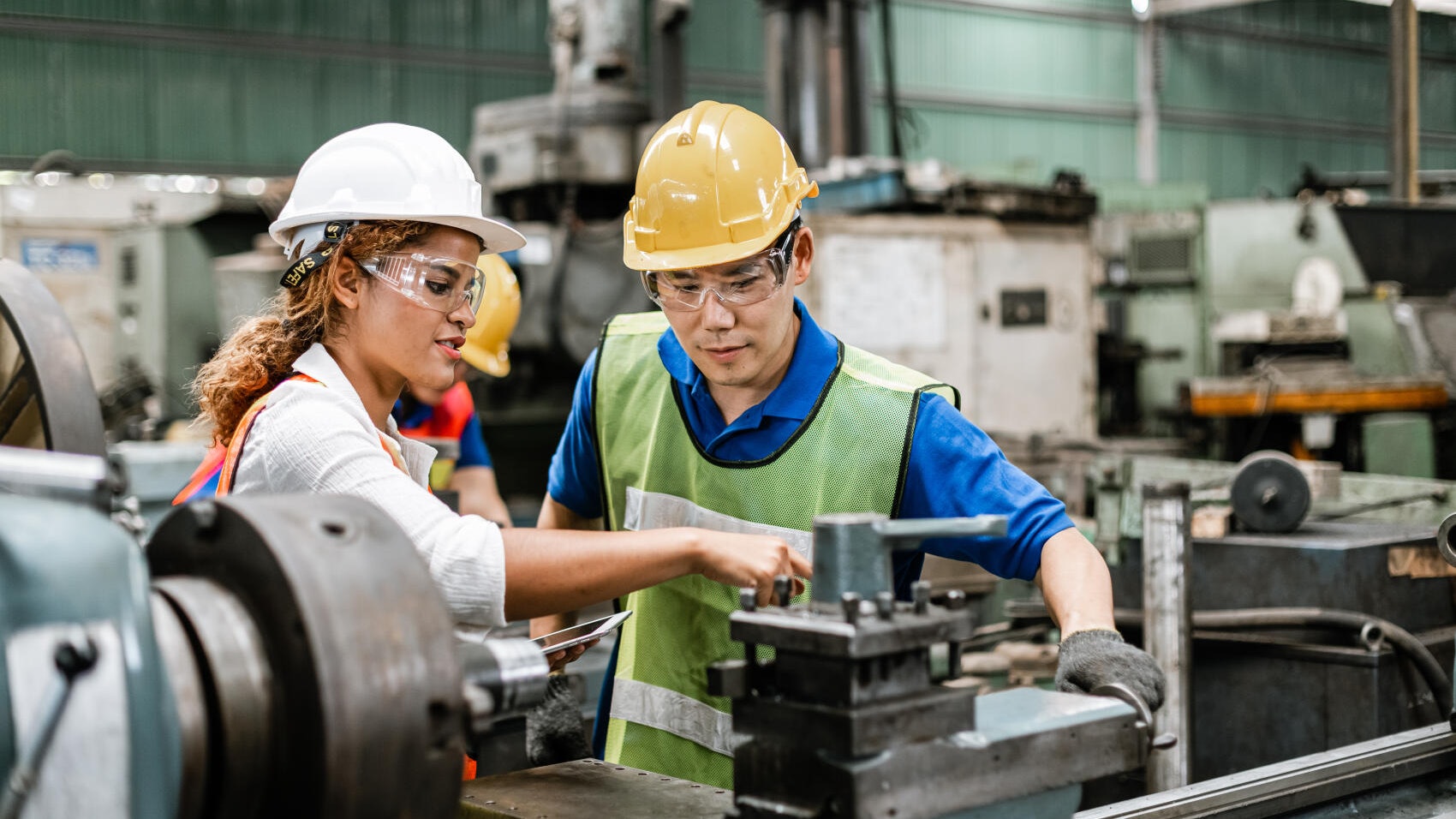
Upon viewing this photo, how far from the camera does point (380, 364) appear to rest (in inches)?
53.4

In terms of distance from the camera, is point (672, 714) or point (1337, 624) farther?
point (1337, 624)

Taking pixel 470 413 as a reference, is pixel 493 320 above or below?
above

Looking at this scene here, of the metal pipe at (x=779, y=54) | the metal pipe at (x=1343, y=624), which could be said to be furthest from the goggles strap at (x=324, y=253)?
the metal pipe at (x=779, y=54)

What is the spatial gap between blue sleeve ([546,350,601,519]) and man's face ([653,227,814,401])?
0.22 metres

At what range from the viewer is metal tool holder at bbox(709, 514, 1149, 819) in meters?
0.93

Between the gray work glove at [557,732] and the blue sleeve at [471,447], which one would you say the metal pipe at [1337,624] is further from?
the blue sleeve at [471,447]

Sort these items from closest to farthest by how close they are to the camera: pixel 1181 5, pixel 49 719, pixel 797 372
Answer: pixel 49 719
pixel 797 372
pixel 1181 5

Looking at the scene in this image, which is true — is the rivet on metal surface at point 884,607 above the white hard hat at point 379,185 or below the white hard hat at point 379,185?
below

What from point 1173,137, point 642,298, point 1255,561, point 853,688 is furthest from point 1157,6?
point 853,688

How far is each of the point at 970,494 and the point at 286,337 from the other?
0.78 meters

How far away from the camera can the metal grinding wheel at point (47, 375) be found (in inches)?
40.0

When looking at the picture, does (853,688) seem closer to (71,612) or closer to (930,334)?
(71,612)

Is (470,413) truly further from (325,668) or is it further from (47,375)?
(325,668)

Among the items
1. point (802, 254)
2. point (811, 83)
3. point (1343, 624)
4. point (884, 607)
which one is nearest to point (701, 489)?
point (802, 254)
